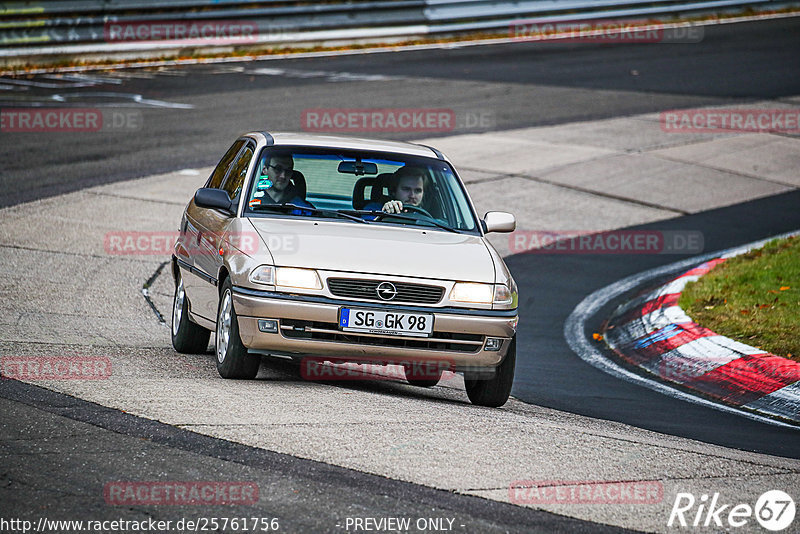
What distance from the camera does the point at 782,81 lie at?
26016 mm

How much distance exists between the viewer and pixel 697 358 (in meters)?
9.86

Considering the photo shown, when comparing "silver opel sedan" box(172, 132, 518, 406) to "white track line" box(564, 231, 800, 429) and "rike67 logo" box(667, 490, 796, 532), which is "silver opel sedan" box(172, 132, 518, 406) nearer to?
"white track line" box(564, 231, 800, 429)

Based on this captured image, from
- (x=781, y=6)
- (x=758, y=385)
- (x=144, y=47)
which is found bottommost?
(x=758, y=385)

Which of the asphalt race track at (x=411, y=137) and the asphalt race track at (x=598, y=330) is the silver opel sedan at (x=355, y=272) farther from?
the asphalt race track at (x=598, y=330)

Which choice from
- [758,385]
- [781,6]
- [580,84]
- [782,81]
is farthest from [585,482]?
[781,6]

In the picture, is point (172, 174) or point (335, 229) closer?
point (335, 229)

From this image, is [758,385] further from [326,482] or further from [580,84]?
[580,84]

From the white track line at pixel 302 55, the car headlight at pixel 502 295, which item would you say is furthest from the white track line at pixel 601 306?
the white track line at pixel 302 55

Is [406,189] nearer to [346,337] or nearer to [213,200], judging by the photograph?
[213,200]

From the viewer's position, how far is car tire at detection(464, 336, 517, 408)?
781 centimetres

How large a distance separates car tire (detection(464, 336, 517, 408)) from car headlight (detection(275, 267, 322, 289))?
50.9 inches

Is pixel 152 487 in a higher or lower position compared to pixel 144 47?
lower

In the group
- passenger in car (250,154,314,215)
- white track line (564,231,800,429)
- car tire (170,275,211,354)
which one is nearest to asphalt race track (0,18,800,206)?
car tire (170,275,211,354)

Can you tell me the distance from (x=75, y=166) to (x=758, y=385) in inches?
410
